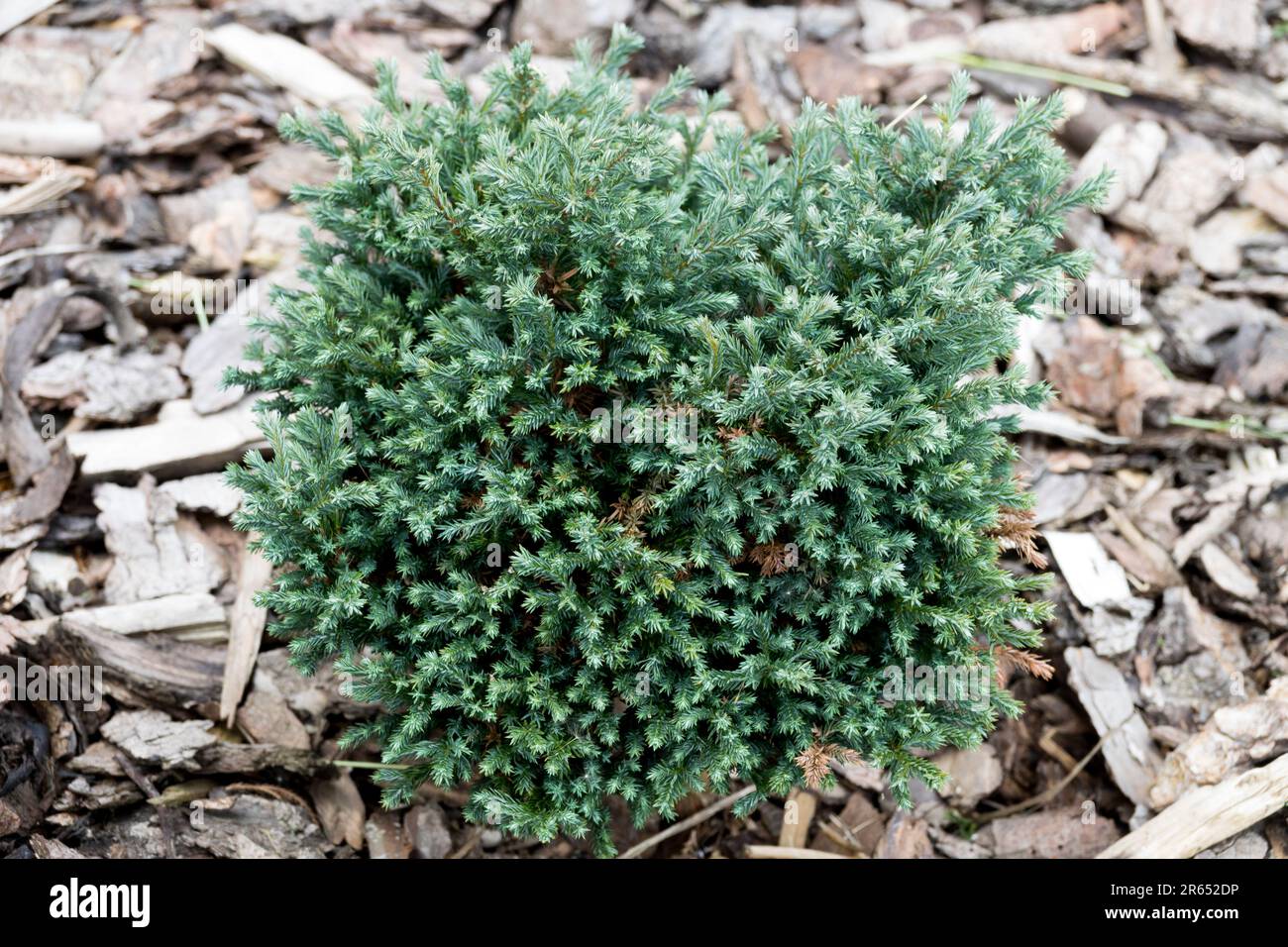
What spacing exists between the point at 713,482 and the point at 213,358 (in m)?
3.57

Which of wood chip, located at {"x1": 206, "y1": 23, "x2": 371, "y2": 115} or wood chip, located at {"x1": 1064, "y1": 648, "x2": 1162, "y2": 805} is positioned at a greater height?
wood chip, located at {"x1": 206, "y1": 23, "x2": 371, "y2": 115}

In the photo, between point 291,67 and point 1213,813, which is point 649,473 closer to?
point 1213,813

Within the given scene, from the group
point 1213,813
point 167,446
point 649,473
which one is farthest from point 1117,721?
point 167,446

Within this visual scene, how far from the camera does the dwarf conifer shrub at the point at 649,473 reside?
161 inches

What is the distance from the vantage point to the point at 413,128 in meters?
4.68

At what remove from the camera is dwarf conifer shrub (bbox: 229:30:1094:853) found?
408cm

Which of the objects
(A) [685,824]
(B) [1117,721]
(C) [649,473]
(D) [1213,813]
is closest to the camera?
(C) [649,473]

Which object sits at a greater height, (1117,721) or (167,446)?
(167,446)

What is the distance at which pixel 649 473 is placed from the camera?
432cm

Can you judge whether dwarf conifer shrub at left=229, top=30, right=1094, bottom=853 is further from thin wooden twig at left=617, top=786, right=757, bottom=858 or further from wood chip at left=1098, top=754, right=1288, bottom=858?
wood chip at left=1098, top=754, right=1288, bottom=858

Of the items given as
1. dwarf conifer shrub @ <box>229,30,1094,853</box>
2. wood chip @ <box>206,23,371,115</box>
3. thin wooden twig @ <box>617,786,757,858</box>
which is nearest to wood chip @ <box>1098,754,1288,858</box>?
dwarf conifer shrub @ <box>229,30,1094,853</box>

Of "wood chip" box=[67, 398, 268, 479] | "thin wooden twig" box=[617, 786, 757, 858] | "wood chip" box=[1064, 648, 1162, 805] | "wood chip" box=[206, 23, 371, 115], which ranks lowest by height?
"thin wooden twig" box=[617, 786, 757, 858]

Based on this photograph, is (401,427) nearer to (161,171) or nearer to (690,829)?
(690,829)

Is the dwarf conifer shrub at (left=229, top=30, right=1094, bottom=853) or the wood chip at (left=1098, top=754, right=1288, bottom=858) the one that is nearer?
the dwarf conifer shrub at (left=229, top=30, right=1094, bottom=853)
